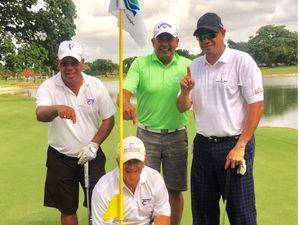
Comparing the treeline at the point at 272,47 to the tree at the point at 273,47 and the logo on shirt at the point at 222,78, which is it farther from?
the logo on shirt at the point at 222,78

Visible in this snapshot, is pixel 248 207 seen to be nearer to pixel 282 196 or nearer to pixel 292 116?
pixel 282 196

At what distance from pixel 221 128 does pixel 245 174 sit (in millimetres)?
405

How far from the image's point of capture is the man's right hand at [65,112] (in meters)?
3.46

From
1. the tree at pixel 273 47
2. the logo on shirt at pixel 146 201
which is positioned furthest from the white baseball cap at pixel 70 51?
the tree at pixel 273 47

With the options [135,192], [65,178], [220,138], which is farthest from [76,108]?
[220,138]

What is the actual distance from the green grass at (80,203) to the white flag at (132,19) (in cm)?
244

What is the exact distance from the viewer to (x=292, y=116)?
19.1 meters

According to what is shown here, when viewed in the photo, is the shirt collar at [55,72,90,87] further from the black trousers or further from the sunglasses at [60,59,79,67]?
the black trousers

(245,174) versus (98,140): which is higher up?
(98,140)

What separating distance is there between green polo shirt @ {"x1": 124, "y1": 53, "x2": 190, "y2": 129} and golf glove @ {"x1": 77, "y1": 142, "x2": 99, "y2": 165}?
0.58 meters

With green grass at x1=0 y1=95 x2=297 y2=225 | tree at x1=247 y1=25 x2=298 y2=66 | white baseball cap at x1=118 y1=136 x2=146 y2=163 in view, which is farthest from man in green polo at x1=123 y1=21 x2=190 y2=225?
tree at x1=247 y1=25 x2=298 y2=66

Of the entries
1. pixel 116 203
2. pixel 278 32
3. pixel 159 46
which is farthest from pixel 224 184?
pixel 278 32

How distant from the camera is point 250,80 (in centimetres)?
334

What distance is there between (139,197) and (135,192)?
5 cm
